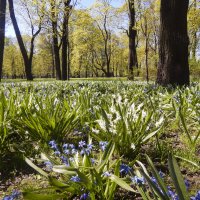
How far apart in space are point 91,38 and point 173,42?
119ft

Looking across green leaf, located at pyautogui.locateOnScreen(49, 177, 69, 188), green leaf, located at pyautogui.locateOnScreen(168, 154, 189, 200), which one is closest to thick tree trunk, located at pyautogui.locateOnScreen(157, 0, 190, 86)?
green leaf, located at pyautogui.locateOnScreen(49, 177, 69, 188)

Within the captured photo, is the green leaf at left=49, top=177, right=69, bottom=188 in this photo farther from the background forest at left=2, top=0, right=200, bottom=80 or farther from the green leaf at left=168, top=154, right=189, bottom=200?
the background forest at left=2, top=0, right=200, bottom=80

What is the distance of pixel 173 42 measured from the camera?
293 inches

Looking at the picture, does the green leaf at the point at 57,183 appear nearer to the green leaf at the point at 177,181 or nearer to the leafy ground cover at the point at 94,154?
the leafy ground cover at the point at 94,154

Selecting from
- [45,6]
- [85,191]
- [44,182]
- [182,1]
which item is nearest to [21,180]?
[44,182]

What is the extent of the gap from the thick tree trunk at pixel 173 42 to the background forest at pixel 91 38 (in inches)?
235

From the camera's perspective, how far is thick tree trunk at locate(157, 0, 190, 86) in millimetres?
7387

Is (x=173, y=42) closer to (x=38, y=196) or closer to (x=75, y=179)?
(x=75, y=179)

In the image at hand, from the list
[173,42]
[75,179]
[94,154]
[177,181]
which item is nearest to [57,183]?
[75,179]

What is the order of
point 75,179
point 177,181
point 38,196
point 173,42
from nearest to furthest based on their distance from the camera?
1. point 177,181
2. point 38,196
3. point 75,179
4. point 173,42

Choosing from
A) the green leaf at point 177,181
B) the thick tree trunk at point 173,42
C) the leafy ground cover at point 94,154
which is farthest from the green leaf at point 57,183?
the thick tree trunk at point 173,42

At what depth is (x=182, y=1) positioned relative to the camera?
7320 millimetres

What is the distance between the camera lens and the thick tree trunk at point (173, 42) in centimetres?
739

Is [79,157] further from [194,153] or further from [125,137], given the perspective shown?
[194,153]
